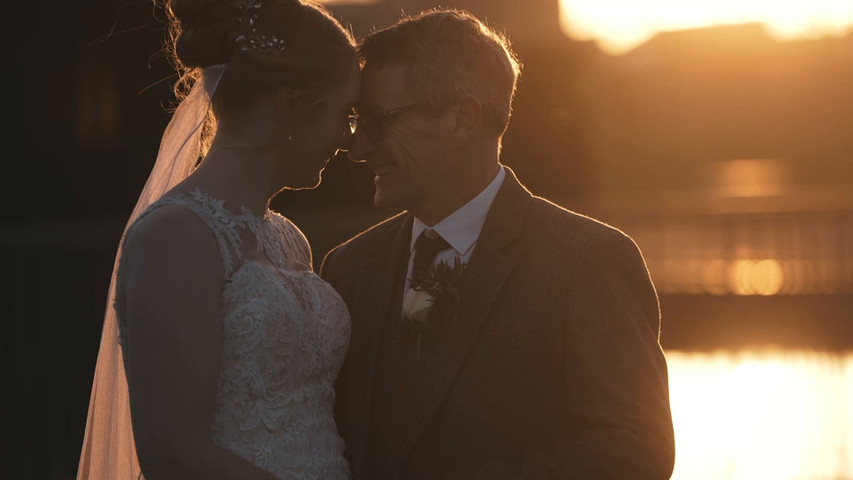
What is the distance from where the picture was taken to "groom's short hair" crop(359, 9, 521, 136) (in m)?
3.85

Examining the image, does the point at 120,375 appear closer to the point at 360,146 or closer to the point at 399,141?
the point at 360,146

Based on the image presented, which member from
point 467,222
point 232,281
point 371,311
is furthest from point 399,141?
point 232,281

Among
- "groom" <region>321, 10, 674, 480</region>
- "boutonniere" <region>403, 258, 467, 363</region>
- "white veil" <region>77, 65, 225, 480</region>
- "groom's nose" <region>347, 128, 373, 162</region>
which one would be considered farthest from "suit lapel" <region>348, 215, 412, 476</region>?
"white veil" <region>77, 65, 225, 480</region>

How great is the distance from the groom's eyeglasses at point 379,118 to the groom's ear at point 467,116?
12 centimetres

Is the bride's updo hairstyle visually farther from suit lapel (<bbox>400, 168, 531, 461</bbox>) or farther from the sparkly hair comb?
suit lapel (<bbox>400, 168, 531, 461</bbox>)

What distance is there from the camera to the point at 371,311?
388 centimetres

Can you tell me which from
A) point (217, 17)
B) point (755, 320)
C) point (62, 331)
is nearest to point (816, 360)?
point (755, 320)

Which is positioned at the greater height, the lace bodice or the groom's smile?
the groom's smile

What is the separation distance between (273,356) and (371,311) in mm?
566

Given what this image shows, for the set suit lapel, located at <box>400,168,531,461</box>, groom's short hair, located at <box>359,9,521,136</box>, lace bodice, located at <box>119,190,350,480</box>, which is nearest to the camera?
lace bodice, located at <box>119,190,350,480</box>

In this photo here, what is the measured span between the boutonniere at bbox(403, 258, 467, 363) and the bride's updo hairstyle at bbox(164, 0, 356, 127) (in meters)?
0.69

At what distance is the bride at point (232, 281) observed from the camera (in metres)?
3.08

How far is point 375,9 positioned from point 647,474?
58.6 feet

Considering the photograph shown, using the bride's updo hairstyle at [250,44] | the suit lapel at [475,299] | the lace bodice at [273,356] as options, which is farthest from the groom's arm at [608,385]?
the bride's updo hairstyle at [250,44]
